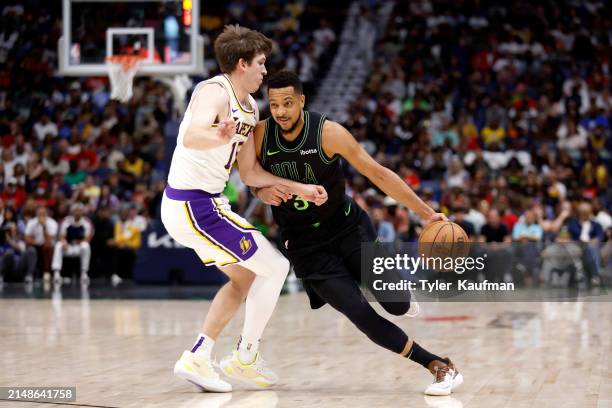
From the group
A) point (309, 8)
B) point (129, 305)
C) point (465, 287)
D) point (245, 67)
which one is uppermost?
point (309, 8)

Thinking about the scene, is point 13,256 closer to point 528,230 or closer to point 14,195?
point 14,195

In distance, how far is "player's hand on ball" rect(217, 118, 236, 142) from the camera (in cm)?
550

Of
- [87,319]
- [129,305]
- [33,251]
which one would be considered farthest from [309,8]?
[87,319]

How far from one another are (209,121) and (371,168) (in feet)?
3.21

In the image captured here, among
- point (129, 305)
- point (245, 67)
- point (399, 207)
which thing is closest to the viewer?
point (245, 67)

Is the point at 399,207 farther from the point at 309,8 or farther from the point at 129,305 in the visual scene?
the point at 309,8

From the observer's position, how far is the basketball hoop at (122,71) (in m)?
14.5

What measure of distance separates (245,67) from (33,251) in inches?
439

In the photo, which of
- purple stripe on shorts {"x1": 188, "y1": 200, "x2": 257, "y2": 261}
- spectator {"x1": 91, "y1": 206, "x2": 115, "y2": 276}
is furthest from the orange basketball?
spectator {"x1": 91, "y1": 206, "x2": 115, "y2": 276}

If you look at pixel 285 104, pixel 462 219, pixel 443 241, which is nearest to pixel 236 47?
pixel 285 104

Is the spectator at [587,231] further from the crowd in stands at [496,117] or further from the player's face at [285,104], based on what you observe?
the player's face at [285,104]

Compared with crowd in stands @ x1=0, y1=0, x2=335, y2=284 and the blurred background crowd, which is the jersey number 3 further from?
crowd in stands @ x1=0, y1=0, x2=335, y2=284

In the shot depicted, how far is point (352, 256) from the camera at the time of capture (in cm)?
616

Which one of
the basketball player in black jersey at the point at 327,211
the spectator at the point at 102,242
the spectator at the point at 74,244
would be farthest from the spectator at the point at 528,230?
the basketball player in black jersey at the point at 327,211
